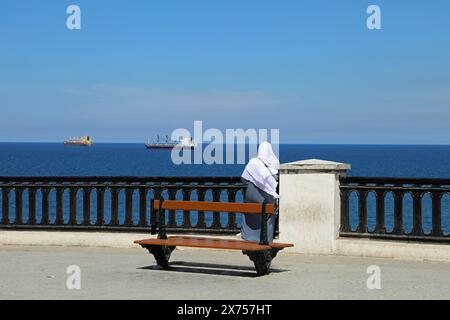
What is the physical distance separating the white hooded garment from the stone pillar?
499 mm

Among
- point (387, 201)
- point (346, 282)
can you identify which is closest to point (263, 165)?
point (346, 282)

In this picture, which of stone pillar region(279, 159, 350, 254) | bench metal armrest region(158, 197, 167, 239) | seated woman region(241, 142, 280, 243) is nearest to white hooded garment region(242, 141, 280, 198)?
seated woman region(241, 142, 280, 243)

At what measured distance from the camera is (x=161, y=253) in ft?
38.4

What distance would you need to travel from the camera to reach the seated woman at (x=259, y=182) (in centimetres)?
1264

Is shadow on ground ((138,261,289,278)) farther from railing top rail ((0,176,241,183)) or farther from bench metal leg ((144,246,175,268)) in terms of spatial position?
railing top rail ((0,176,241,183))

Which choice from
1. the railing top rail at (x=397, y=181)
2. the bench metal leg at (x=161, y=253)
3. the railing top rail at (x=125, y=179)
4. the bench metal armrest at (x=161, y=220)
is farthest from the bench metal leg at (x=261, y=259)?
Answer: the railing top rail at (x=125, y=179)

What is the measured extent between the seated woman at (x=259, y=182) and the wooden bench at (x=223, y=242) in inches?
38.6

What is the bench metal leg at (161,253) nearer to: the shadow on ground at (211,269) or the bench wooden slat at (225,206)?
the shadow on ground at (211,269)

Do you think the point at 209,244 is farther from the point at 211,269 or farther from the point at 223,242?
the point at 211,269

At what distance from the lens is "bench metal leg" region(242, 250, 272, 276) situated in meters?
11.0

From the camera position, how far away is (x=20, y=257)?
1288 cm

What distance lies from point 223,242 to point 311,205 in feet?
6.92
